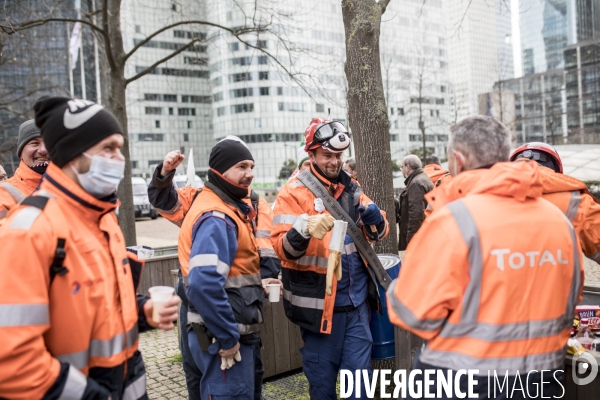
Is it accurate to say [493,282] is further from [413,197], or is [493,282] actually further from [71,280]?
[413,197]

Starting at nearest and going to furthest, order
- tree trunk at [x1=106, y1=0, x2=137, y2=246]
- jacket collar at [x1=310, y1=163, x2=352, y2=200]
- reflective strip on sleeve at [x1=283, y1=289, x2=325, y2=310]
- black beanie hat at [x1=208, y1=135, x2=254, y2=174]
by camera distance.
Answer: black beanie hat at [x1=208, y1=135, x2=254, y2=174] → reflective strip on sleeve at [x1=283, y1=289, x2=325, y2=310] → jacket collar at [x1=310, y1=163, x2=352, y2=200] → tree trunk at [x1=106, y1=0, x2=137, y2=246]

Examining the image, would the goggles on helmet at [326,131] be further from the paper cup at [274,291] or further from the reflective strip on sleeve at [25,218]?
the reflective strip on sleeve at [25,218]

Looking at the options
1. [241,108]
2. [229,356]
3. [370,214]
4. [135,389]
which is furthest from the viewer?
[241,108]

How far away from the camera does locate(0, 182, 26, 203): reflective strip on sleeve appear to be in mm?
3996

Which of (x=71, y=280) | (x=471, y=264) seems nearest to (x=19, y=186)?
(x=71, y=280)

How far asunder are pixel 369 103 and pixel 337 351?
2.27 m

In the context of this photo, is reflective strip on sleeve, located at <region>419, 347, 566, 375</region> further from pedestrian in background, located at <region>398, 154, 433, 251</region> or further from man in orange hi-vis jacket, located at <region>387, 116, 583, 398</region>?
pedestrian in background, located at <region>398, 154, 433, 251</region>

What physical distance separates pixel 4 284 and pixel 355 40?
12.4ft

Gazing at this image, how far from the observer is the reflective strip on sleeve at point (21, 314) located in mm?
1790

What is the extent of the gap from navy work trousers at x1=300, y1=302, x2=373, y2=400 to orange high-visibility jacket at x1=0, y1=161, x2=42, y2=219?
2425mm

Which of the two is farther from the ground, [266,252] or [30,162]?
[30,162]

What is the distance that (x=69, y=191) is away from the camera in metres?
2.11

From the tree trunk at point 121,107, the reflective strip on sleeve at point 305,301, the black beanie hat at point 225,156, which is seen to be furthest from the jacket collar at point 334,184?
the tree trunk at point 121,107

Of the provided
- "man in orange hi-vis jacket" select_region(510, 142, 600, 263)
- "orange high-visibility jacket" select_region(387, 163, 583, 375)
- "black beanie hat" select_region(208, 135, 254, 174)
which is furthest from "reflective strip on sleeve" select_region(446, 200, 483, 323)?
"black beanie hat" select_region(208, 135, 254, 174)
